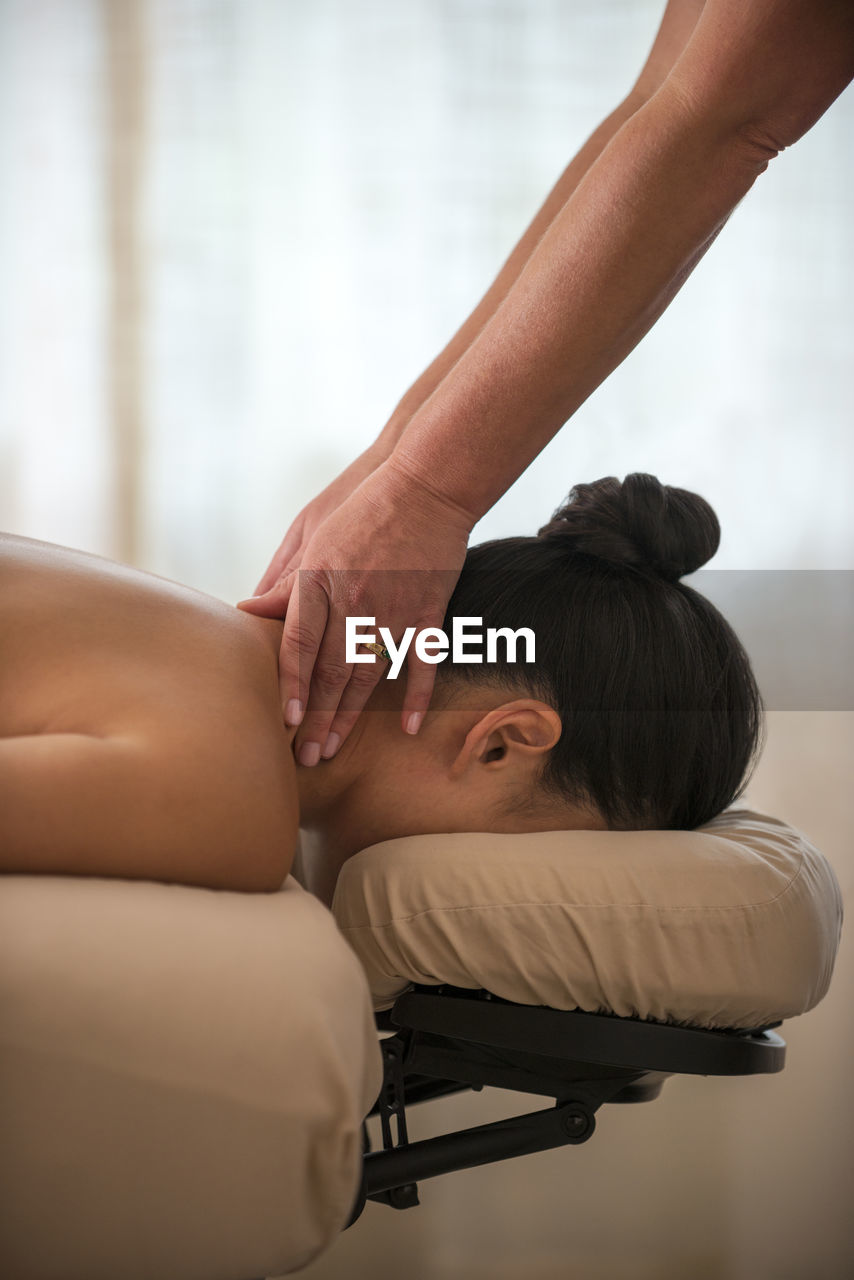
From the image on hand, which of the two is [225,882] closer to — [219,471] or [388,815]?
[388,815]

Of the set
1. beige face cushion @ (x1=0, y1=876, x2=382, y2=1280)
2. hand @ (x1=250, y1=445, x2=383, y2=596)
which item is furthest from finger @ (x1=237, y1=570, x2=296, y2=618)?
beige face cushion @ (x1=0, y1=876, x2=382, y2=1280)

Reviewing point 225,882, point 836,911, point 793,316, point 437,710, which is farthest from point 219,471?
point 836,911

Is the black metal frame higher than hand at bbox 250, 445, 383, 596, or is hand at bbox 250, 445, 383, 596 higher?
hand at bbox 250, 445, 383, 596

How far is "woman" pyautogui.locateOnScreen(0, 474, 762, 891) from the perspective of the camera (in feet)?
2.28

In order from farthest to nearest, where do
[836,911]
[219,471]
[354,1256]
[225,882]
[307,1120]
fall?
[219,471] → [354,1256] → [836,911] → [225,882] → [307,1120]

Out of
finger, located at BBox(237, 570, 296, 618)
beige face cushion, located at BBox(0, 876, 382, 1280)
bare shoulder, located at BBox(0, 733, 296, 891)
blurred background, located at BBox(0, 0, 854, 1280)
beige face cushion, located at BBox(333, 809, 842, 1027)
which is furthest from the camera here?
blurred background, located at BBox(0, 0, 854, 1280)

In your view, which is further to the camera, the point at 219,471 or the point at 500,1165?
the point at 219,471

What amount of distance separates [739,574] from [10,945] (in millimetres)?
1330

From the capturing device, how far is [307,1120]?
0.56 meters

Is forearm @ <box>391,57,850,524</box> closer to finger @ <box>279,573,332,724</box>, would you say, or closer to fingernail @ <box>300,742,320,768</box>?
finger @ <box>279,573,332,724</box>

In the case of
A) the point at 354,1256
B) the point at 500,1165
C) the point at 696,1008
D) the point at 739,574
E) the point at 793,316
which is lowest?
the point at 354,1256

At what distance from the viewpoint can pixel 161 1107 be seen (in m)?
0.55

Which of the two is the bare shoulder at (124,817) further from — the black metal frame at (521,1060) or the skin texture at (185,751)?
the black metal frame at (521,1060)

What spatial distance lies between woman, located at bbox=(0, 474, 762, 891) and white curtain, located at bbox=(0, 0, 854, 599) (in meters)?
0.67
